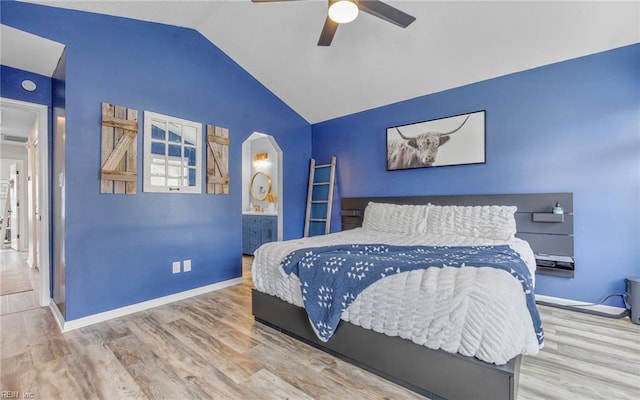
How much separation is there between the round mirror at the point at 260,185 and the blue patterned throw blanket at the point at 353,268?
3.66 metres

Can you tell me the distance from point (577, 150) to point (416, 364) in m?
2.79

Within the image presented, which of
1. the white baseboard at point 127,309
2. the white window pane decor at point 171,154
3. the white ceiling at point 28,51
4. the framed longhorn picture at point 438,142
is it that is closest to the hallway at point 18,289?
the white baseboard at point 127,309

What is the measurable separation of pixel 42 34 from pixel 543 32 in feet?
14.2

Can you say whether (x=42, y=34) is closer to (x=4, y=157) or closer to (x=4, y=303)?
(x=4, y=303)

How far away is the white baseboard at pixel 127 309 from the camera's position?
2383 millimetres

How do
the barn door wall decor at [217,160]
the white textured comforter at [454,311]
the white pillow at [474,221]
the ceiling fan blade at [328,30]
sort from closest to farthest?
1. the white textured comforter at [454,311]
2. the ceiling fan blade at [328,30]
3. the white pillow at [474,221]
4. the barn door wall decor at [217,160]

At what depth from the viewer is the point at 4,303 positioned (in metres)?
2.94

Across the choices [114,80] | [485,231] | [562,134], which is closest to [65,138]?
[114,80]

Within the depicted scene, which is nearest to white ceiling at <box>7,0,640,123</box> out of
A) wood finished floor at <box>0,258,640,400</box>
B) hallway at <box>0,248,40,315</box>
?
wood finished floor at <box>0,258,640,400</box>

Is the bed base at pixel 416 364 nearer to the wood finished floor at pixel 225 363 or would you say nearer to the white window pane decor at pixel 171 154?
the wood finished floor at pixel 225 363

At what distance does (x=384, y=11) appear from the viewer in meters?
2.10

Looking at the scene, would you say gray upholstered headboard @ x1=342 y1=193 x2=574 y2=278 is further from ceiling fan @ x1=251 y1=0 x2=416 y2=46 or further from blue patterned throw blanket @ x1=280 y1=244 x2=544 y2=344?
ceiling fan @ x1=251 y1=0 x2=416 y2=46

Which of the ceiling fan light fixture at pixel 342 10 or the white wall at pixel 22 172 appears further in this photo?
the white wall at pixel 22 172

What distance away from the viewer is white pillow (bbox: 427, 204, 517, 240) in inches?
110
